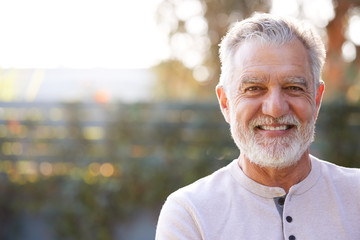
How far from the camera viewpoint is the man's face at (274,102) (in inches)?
69.7

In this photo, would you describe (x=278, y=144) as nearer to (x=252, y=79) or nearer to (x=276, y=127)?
(x=276, y=127)

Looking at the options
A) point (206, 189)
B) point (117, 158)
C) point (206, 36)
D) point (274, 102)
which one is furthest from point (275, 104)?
point (206, 36)

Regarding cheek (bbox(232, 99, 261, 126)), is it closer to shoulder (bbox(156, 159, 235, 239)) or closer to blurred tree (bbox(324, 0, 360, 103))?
shoulder (bbox(156, 159, 235, 239))

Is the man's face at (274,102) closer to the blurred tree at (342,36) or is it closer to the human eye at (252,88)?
the human eye at (252,88)

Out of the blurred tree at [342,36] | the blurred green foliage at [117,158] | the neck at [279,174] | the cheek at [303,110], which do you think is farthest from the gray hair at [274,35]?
the blurred tree at [342,36]

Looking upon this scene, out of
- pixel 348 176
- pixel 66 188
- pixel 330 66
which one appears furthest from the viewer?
pixel 330 66

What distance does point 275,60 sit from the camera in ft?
5.82

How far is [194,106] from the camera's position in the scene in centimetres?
464

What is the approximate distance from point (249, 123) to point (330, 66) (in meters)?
4.21

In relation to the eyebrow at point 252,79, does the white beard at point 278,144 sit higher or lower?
lower

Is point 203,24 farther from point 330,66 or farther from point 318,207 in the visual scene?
point 318,207

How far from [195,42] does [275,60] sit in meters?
4.88

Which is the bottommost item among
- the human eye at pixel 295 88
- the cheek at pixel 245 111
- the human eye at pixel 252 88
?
the cheek at pixel 245 111

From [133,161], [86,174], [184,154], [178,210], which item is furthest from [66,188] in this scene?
[178,210]
